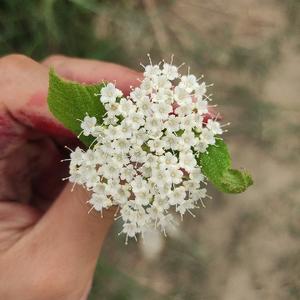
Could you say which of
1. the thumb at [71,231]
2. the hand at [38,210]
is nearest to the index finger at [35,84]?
the hand at [38,210]

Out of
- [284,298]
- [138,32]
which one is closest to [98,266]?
[284,298]

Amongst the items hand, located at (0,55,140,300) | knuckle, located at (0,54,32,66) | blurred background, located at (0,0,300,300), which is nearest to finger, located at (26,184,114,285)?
hand, located at (0,55,140,300)

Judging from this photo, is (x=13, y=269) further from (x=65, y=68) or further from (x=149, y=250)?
(x=149, y=250)

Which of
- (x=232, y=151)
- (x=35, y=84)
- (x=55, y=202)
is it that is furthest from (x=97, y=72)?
(x=232, y=151)

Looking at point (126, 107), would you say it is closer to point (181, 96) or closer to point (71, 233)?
point (181, 96)

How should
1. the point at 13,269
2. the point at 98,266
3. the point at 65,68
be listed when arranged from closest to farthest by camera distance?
the point at 13,269, the point at 65,68, the point at 98,266
